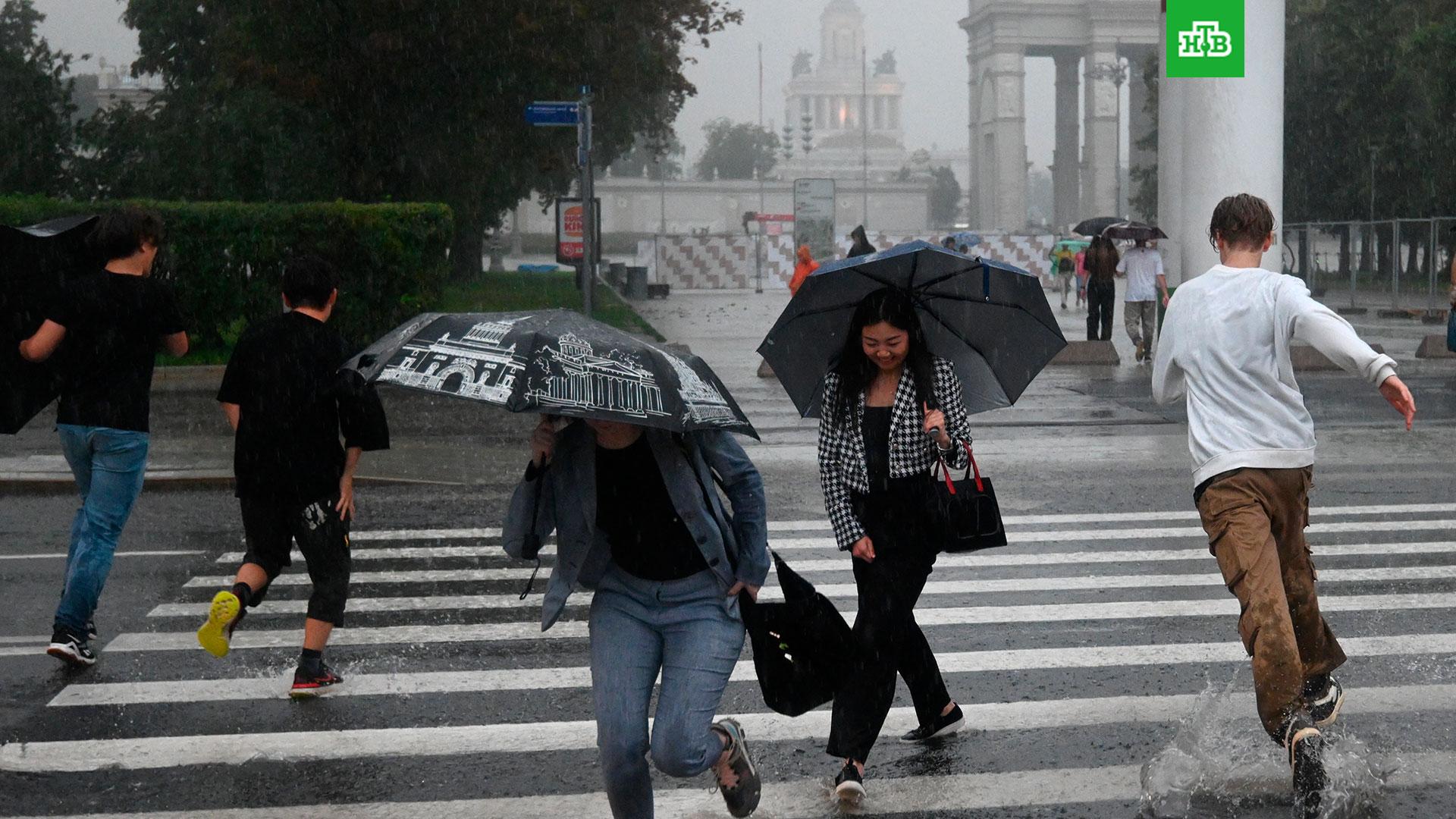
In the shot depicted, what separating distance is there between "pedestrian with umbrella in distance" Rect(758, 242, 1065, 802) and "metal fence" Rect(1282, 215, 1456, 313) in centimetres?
2963

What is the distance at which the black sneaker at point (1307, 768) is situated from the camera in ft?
16.5

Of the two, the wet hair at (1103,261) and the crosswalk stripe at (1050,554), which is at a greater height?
the wet hair at (1103,261)

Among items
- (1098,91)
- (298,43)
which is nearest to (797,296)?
(298,43)

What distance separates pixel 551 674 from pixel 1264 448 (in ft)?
9.90

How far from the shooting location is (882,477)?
17.3 ft

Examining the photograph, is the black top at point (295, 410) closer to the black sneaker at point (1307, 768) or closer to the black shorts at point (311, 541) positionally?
the black shorts at point (311, 541)

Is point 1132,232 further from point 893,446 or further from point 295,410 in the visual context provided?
point 893,446

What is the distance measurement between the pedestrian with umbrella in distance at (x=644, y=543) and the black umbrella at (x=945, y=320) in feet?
3.07

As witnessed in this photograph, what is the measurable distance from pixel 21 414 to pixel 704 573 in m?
4.18

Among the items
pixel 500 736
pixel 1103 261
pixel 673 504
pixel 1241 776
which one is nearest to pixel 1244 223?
pixel 1241 776

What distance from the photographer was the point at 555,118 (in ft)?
69.6

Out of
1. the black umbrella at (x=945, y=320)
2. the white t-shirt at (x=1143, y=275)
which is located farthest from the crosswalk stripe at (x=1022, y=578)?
the white t-shirt at (x=1143, y=275)

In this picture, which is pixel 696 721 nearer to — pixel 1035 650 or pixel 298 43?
pixel 1035 650

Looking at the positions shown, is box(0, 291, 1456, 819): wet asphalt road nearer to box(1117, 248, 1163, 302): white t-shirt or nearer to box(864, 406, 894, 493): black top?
box(864, 406, 894, 493): black top
